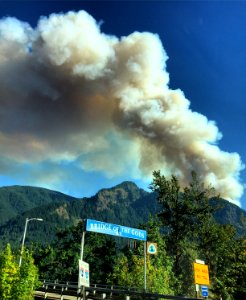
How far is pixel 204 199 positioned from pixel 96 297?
45171 mm

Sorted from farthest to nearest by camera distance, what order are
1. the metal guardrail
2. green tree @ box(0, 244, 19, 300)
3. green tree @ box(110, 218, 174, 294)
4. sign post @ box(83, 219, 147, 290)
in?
green tree @ box(110, 218, 174, 294) < sign post @ box(83, 219, 147, 290) < green tree @ box(0, 244, 19, 300) < the metal guardrail

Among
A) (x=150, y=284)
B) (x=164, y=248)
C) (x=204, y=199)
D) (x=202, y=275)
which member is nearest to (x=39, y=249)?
(x=164, y=248)

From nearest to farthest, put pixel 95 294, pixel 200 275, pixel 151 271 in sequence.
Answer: pixel 95 294 → pixel 200 275 → pixel 151 271

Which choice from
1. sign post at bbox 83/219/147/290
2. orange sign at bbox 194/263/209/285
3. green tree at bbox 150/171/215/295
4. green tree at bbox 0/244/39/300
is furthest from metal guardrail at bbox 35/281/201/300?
green tree at bbox 150/171/215/295

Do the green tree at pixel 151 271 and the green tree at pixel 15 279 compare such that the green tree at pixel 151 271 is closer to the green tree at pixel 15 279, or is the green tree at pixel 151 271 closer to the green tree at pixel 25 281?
the green tree at pixel 25 281

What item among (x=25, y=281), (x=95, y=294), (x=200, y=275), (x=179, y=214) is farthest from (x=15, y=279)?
(x=179, y=214)

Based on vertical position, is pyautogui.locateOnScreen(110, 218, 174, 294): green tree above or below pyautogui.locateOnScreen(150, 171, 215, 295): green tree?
below

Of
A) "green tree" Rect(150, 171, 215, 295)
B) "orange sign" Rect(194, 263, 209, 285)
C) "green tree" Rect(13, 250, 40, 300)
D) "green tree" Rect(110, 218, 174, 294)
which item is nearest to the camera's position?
"green tree" Rect(13, 250, 40, 300)

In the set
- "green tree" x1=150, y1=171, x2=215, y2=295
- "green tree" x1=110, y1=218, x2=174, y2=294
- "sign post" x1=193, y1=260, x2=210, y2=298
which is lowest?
"sign post" x1=193, y1=260, x2=210, y2=298

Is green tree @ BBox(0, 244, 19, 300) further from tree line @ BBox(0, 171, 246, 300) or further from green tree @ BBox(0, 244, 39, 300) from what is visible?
tree line @ BBox(0, 171, 246, 300)

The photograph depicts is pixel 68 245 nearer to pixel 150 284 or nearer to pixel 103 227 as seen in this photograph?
pixel 150 284

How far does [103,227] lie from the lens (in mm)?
33531

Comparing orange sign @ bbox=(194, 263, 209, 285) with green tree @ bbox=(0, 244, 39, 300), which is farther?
orange sign @ bbox=(194, 263, 209, 285)

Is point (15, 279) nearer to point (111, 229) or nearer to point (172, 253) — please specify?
point (111, 229)
